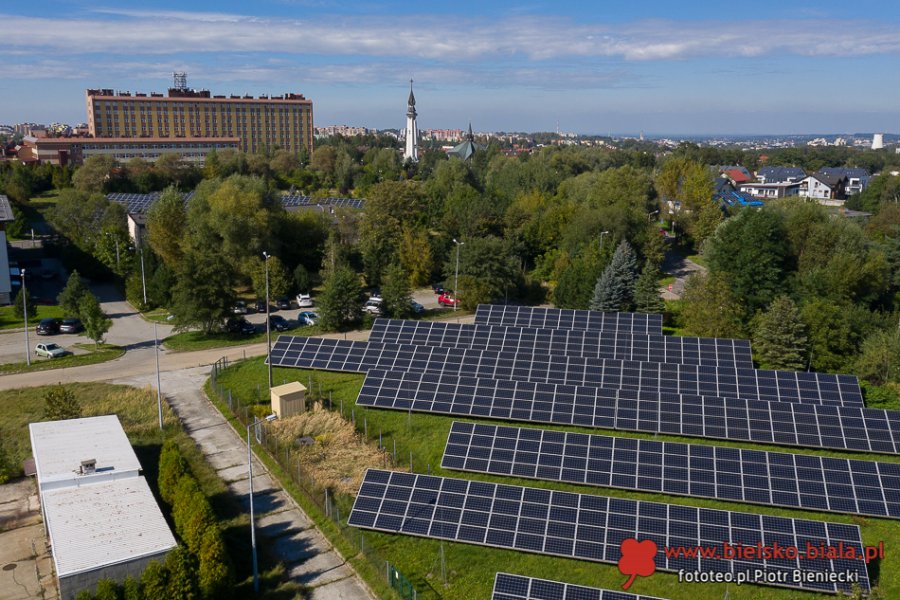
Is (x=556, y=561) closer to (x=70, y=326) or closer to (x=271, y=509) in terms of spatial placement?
(x=271, y=509)

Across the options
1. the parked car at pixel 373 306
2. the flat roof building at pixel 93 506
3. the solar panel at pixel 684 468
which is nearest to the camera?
the flat roof building at pixel 93 506

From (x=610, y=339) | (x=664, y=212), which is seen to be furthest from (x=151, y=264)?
(x=664, y=212)

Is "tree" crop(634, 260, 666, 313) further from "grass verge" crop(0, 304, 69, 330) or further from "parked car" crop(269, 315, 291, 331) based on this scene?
"grass verge" crop(0, 304, 69, 330)

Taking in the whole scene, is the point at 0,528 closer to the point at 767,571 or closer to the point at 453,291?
the point at 767,571

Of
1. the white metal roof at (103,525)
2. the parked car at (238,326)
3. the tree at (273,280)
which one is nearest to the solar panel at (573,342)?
the parked car at (238,326)

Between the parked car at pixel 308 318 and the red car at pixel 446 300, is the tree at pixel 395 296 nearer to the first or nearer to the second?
the parked car at pixel 308 318

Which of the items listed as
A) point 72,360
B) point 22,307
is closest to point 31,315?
point 22,307
